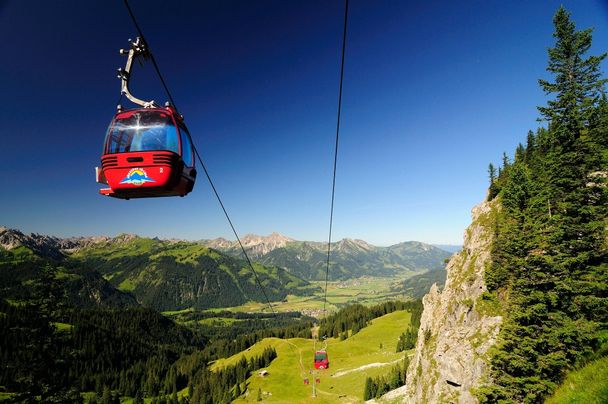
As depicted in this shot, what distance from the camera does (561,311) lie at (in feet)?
93.1

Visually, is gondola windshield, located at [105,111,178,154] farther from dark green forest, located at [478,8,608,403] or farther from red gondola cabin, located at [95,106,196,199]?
dark green forest, located at [478,8,608,403]

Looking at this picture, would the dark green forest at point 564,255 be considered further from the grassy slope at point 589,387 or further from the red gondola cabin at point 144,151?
the red gondola cabin at point 144,151

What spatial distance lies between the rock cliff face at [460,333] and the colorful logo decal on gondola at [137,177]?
4371 cm

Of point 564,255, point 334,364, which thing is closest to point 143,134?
point 564,255

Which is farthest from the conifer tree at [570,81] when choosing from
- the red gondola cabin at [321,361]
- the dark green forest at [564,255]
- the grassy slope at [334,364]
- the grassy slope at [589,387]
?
the grassy slope at [334,364]

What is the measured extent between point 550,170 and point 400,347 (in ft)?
380

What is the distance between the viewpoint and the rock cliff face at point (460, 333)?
47.0 m

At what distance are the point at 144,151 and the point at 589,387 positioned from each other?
2244 cm

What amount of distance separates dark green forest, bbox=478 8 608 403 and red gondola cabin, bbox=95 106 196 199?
1305 inches

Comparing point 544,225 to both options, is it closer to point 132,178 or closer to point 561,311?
point 561,311

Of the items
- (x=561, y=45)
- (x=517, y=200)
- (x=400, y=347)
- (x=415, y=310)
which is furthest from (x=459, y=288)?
(x=415, y=310)

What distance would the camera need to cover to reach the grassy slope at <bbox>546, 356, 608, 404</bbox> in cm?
1320

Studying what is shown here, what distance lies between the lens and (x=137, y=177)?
39.8ft

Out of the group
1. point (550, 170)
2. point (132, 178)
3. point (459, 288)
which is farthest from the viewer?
point (459, 288)
